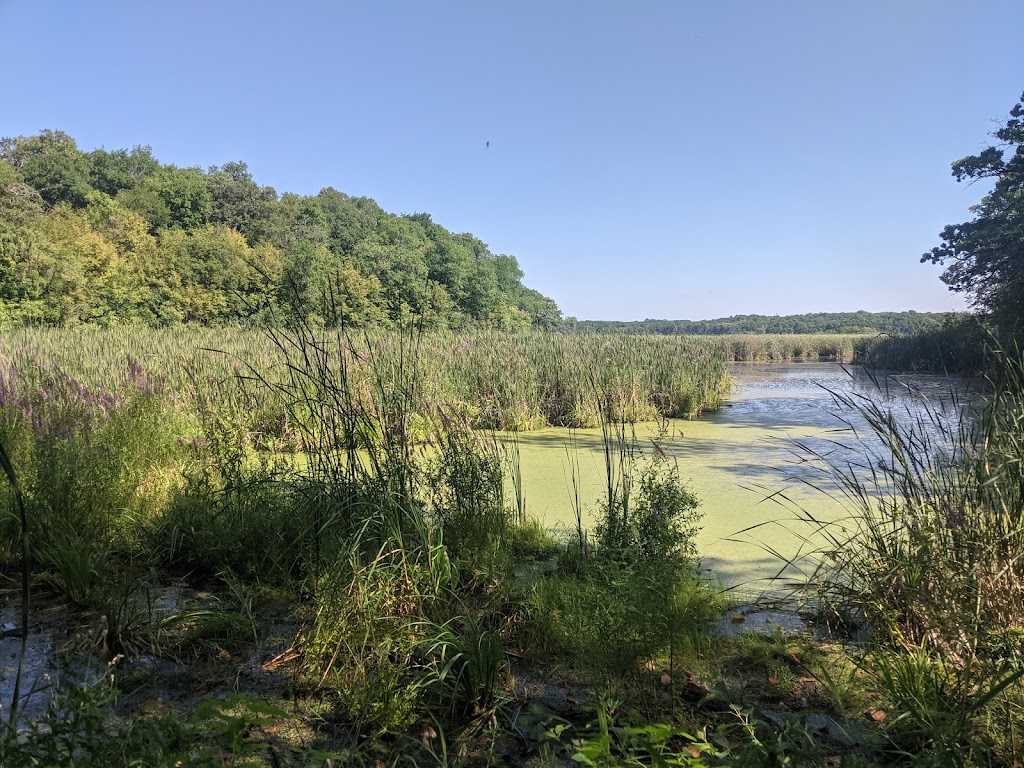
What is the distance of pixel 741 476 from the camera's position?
505 centimetres

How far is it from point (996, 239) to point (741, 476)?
14005 millimetres

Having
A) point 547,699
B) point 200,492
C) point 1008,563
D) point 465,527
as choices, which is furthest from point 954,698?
point 200,492

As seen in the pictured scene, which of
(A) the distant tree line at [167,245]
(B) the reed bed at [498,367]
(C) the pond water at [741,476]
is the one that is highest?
(A) the distant tree line at [167,245]

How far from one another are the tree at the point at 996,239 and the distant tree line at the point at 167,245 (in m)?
10.4

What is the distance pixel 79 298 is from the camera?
17203 millimetres

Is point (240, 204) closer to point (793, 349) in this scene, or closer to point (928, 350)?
point (793, 349)

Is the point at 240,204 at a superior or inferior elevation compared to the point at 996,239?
superior

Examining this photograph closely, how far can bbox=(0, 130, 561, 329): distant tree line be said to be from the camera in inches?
567

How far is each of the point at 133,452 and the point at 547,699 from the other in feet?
9.81

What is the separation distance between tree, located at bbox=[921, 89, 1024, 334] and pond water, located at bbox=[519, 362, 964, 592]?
7.53 meters

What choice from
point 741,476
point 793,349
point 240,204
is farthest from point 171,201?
point 741,476

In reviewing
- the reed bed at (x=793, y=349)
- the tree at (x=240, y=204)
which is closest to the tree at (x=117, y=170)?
the tree at (x=240, y=204)

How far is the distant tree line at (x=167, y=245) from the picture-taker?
14.4m

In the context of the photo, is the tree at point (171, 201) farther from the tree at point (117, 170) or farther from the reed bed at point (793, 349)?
the reed bed at point (793, 349)
